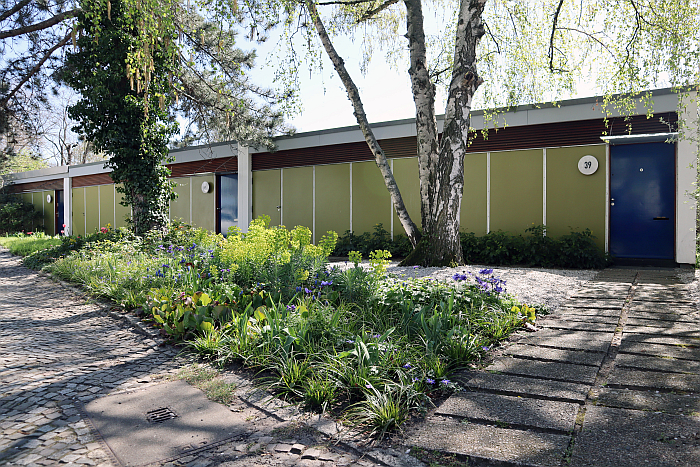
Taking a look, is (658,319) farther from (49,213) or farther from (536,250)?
(49,213)

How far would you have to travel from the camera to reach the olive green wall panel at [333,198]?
11.5m

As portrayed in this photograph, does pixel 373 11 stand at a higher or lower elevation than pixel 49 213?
higher

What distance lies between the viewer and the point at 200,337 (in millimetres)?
3635

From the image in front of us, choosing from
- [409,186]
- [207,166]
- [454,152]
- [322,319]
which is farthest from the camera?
[207,166]

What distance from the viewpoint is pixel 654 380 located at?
262 centimetres

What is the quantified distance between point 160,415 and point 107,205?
1819 cm

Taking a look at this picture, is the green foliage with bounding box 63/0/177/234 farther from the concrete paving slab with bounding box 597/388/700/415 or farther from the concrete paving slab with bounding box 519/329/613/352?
the concrete paving slab with bounding box 597/388/700/415

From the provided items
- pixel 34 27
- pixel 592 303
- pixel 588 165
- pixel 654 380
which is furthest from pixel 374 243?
pixel 34 27

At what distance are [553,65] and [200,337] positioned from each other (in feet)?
25.7

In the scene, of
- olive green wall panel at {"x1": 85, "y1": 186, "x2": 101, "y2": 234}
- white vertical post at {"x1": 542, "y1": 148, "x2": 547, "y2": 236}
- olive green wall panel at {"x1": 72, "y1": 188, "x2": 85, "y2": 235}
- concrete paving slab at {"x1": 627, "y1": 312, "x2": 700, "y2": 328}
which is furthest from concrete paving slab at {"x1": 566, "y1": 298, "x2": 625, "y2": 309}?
olive green wall panel at {"x1": 72, "y1": 188, "x2": 85, "y2": 235}

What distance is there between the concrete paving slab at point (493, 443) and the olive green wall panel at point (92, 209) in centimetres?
1964

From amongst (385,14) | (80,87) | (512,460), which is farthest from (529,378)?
(80,87)

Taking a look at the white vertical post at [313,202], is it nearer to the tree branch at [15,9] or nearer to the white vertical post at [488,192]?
the white vertical post at [488,192]

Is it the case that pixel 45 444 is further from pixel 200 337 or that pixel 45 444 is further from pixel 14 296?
pixel 14 296
